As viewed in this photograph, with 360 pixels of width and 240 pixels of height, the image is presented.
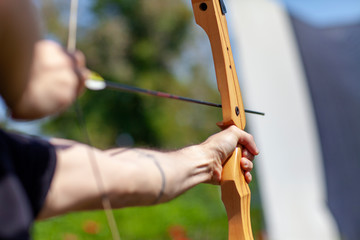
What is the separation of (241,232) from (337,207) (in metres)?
2.41

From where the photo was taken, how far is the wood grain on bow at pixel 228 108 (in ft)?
3.65

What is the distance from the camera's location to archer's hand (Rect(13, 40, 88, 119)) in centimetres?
61

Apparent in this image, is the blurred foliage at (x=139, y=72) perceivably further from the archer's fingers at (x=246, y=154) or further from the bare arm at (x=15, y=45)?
the bare arm at (x=15, y=45)

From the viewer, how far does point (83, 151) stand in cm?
79

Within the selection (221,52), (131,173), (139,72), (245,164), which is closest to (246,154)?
(245,164)

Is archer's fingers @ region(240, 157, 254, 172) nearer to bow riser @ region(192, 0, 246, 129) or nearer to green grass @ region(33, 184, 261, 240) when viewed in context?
bow riser @ region(192, 0, 246, 129)

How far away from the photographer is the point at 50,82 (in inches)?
24.9

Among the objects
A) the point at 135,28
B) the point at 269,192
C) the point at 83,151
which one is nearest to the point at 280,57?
the point at 269,192

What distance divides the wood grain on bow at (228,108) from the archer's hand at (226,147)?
0.05 ft

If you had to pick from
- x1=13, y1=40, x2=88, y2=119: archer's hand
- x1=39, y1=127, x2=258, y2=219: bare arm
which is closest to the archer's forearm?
x1=39, y1=127, x2=258, y2=219: bare arm

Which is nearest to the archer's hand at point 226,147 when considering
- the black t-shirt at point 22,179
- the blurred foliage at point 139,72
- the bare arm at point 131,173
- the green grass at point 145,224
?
the bare arm at point 131,173

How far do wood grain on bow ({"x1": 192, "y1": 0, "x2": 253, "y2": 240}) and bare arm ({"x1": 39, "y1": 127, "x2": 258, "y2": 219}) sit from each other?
40 mm

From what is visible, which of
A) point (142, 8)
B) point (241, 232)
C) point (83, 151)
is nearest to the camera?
point (83, 151)

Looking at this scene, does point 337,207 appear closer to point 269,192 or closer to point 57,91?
point 269,192
